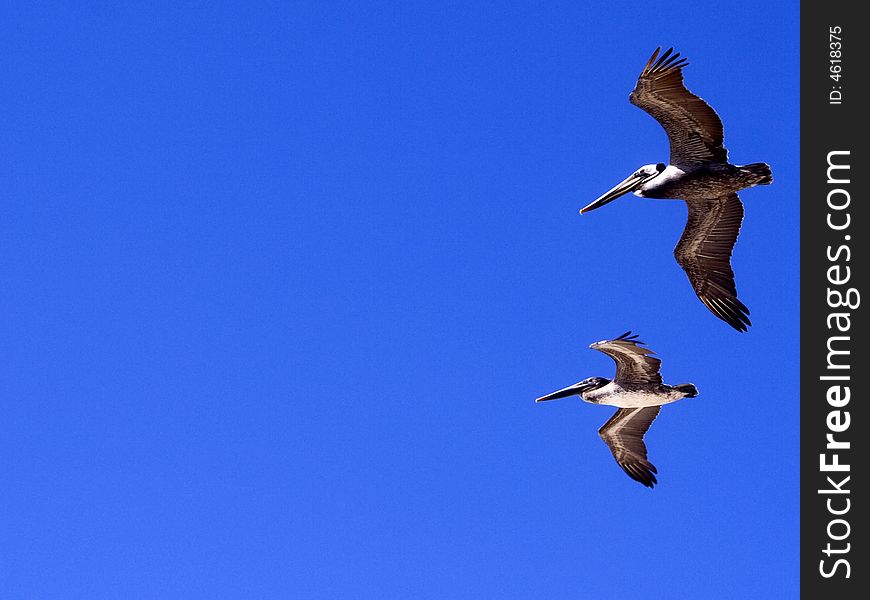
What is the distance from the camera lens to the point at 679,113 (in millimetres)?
17062

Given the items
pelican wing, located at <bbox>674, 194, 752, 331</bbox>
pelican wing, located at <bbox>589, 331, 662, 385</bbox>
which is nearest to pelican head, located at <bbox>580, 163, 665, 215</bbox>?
pelican wing, located at <bbox>674, 194, 752, 331</bbox>

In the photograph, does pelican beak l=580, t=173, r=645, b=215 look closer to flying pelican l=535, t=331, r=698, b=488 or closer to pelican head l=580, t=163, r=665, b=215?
pelican head l=580, t=163, r=665, b=215

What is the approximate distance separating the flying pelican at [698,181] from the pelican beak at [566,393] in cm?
291

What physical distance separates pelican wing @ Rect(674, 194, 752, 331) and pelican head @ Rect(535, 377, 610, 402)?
2.41 metres

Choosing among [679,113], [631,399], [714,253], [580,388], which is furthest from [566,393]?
[679,113]

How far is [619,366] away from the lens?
59.7ft

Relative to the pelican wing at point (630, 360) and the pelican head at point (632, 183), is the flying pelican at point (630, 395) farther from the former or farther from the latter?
the pelican head at point (632, 183)

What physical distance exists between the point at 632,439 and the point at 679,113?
6671 mm

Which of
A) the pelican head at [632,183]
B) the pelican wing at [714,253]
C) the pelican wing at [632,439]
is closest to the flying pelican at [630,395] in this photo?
the pelican wing at [632,439]

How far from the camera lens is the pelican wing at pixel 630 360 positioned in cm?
1697

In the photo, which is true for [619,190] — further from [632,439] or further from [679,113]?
[632,439]

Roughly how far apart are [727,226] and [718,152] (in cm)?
152
